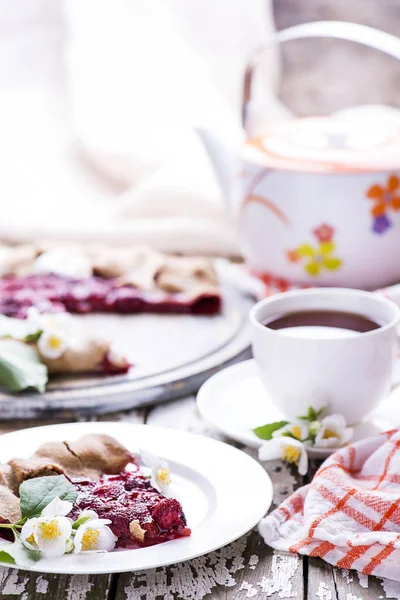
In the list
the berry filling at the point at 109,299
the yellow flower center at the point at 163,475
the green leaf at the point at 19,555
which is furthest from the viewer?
the berry filling at the point at 109,299

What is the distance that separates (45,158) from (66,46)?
24cm

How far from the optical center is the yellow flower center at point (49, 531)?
76 centimetres

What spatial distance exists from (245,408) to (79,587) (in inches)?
13.4

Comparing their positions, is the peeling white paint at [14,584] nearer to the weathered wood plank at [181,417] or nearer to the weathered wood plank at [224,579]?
the weathered wood plank at [224,579]

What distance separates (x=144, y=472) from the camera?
3.05ft

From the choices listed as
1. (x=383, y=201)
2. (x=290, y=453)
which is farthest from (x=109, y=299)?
(x=290, y=453)

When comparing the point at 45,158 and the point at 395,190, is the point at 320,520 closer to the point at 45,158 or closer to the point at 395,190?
the point at 395,190

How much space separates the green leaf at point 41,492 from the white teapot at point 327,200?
2.12 ft

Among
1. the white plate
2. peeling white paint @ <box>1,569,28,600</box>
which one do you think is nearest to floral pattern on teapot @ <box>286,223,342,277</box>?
the white plate

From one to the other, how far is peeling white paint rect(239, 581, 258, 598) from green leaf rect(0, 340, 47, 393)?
1.37 ft

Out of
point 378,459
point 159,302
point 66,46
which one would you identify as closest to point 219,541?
point 378,459

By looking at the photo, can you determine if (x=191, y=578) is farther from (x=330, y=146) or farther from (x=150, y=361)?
(x=330, y=146)

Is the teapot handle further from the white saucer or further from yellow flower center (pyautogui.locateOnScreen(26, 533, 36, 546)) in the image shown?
yellow flower center (pyautogui.locateOnScreen(26, 533, 36, 546))

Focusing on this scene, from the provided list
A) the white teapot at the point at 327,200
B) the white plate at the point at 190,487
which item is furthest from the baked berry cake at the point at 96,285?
the white plate at the point at 190,487
